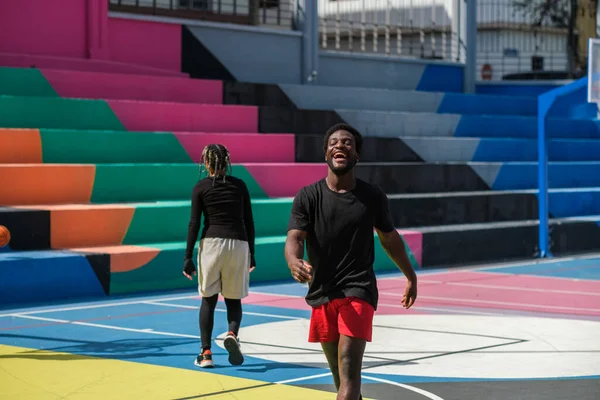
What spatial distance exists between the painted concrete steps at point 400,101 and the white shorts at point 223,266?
38.5ft

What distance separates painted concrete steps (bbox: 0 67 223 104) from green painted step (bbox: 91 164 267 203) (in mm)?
2624

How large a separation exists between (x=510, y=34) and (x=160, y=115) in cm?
1880

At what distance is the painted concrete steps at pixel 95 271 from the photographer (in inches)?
481

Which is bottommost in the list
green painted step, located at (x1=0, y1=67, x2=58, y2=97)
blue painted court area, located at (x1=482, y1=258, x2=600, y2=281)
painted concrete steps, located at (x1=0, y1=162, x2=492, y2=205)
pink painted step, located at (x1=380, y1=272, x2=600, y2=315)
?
pink painted step, located at (x1=380, y1=272, x2=600, y2=315)

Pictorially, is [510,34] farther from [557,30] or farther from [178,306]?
[178,306]

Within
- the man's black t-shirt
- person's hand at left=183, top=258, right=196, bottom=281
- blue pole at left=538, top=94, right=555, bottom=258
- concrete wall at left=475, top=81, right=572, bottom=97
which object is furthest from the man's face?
concrete wall at left=475, top=81, right=572, bottom=97

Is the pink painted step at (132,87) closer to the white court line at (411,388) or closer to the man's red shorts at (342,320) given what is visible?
the white court line at (411,388)

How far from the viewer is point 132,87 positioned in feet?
58.4

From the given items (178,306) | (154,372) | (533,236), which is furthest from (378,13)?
(154,372)

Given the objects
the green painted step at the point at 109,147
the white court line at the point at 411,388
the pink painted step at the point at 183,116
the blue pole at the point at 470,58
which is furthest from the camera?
the blue pole at the point at 470,58

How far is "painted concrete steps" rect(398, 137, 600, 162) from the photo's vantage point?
19.7m

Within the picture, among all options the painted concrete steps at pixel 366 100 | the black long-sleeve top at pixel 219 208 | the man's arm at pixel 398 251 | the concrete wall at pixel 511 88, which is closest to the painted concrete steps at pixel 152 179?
the painted concrete steps at pixel 366 100

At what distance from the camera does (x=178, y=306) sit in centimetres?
1203

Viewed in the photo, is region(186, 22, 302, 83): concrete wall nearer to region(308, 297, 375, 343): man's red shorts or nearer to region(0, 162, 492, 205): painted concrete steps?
region(0, 162, 492, 205): painted concrete steps
